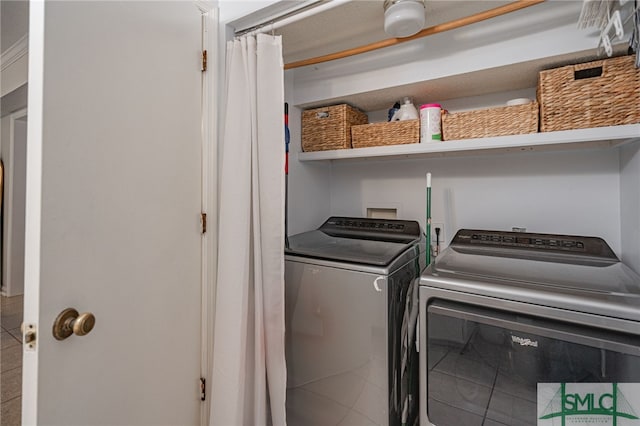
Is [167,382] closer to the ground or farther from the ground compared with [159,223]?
closer to the ground

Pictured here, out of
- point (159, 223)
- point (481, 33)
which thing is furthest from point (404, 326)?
point (481, 33)

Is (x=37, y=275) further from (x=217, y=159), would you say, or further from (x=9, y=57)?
(x=9, y=57)

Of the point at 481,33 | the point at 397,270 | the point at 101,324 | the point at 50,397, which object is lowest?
the point at 50,397

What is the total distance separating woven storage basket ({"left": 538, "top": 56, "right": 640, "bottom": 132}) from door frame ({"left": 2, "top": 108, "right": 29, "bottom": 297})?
2193 millimetres

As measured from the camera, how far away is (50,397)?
0.82 metres

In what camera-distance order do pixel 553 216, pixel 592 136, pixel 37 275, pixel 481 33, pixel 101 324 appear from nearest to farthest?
pixel 37 275 → pixel 101 324 → pixel 592 136 → pixel 481 33 → pixel 553 216

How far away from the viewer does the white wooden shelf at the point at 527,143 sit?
1069 mm

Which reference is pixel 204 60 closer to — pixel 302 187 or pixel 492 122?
pixel 302 187

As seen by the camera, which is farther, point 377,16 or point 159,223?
point 377,16

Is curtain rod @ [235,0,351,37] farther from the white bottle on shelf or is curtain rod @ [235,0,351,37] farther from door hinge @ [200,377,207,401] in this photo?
door hinge @ [200,377,207,401]

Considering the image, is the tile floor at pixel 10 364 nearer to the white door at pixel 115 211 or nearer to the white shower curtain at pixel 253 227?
the white door at pixel 115 211

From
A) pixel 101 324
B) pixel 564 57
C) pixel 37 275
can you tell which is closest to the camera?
pixel 37 275

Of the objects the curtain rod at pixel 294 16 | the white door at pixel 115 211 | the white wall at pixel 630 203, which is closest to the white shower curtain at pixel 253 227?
the curtain rod at pixel 294 16

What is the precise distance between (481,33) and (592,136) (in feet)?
2.15
